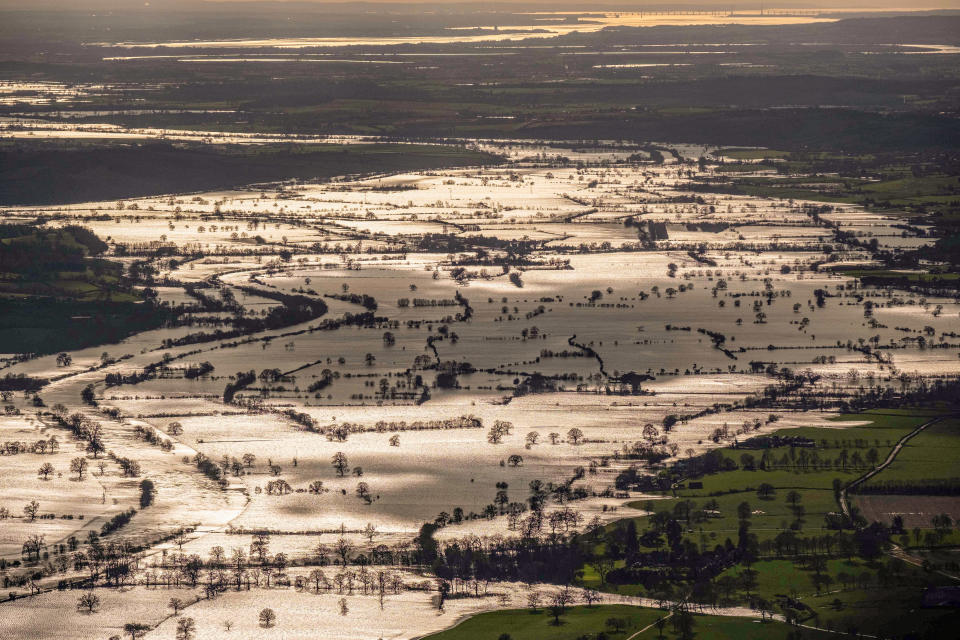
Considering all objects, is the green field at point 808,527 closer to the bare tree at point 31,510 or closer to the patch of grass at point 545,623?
the patch of grass at point 545,623

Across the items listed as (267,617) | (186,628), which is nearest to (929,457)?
(267,617)

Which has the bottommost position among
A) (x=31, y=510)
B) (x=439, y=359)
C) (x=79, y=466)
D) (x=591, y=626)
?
(x=591, y=626)

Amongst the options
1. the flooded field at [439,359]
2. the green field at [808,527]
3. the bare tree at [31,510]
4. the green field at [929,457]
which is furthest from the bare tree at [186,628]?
the green field at [929,457]

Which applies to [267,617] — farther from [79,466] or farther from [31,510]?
[79,466]

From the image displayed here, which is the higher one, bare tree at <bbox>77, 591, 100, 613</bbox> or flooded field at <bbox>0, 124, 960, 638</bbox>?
flooded field at <bbox>0, 124, 960, 638</bbox>

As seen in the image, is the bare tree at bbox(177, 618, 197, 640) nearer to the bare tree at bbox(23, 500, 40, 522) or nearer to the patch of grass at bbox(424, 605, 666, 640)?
the patch of grass at bbox(424, 605, 666, 640)

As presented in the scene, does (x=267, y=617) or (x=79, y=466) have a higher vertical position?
(x=79, y=466)

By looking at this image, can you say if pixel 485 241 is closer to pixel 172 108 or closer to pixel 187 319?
pixel 187 319

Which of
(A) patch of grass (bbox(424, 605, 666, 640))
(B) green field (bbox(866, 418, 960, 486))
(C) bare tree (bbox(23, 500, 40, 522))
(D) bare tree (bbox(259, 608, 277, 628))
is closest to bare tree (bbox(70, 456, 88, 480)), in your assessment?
(C) bare tree (bbox(23, 500, 40, 522))

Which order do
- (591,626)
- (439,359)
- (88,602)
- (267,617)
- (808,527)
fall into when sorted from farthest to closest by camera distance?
(439,359) < (808,527) < (88,602) < (267,617) < (591,626)

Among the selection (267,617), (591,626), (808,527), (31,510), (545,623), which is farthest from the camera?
(31,510)

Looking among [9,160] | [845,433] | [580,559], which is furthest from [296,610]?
[9,160]
